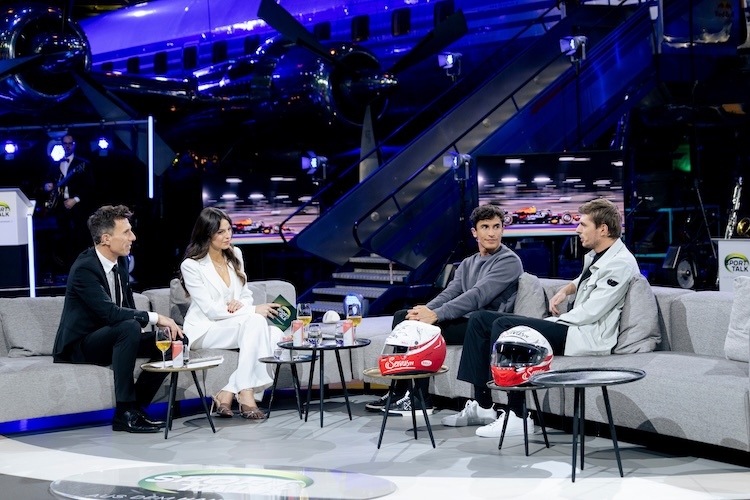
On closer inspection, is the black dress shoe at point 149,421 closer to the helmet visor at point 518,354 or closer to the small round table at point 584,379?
the helmet visor at point 518,354

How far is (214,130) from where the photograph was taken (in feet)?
50.9

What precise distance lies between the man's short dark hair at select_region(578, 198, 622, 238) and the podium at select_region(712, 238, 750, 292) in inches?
180

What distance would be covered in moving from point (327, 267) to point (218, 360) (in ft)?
34.0

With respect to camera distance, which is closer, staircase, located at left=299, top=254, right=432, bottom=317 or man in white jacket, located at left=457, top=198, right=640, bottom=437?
man in white jacket, located at left=457, top=198, right=640, bottom=437

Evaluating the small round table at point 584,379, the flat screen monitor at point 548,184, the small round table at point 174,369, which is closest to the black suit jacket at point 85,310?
the small round table at point 174,369

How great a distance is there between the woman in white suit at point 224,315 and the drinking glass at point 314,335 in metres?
0.51

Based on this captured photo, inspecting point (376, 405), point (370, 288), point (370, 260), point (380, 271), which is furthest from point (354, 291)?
point (376, 405)

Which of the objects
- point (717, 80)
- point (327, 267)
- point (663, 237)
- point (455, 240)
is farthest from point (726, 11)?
point (327, 267)

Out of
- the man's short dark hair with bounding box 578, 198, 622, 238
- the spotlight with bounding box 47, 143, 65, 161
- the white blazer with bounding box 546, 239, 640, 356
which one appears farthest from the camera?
the spotlight with bounding box 47, 143, 65, 161

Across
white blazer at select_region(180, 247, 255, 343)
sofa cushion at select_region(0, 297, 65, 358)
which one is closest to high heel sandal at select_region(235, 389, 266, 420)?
white blazer at select_region(180, 247, 255, 343)

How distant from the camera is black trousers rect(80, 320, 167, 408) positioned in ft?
19.2

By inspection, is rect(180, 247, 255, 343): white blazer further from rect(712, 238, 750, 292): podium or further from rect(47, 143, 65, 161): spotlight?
rect(47, 143, 65, 161): spotlight

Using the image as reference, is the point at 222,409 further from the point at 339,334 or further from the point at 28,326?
the point at 28,326

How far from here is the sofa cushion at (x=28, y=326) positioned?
6.39 meters
